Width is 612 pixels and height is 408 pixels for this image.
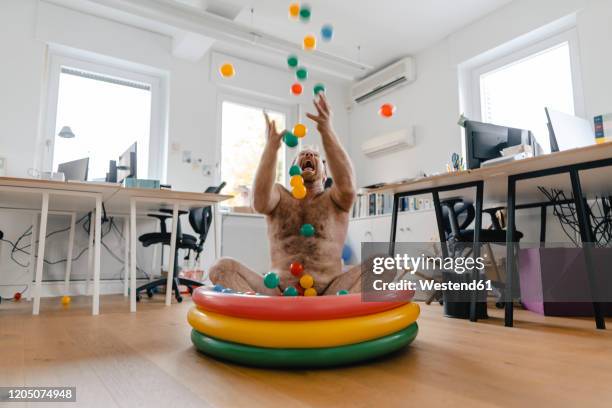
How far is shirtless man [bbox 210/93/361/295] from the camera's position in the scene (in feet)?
5.24

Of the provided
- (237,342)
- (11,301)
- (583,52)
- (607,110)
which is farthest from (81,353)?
(583,52)

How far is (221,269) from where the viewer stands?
5.21ft

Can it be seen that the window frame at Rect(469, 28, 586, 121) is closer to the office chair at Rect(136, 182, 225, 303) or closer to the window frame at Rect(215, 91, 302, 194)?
the window frame at Rect(215, 91, 302, 194)

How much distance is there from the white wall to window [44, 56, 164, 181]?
14cm

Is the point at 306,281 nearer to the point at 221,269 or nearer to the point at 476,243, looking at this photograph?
the point at 221,269

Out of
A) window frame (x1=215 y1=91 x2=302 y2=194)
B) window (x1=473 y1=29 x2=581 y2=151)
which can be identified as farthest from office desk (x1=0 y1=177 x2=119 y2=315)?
window (x1=473 y1=29 x2=581 y2=151)

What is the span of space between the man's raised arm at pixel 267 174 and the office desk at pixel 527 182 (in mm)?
1140

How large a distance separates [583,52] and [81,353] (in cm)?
401

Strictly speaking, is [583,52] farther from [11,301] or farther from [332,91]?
[11,301]

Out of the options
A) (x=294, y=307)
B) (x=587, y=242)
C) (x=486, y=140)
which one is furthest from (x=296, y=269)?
(x=486, y=140)

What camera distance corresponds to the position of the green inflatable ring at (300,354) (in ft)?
3.68

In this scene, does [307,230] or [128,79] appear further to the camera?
[128,79]

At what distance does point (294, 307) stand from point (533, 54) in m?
3.85

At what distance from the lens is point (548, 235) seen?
10.6 feet
